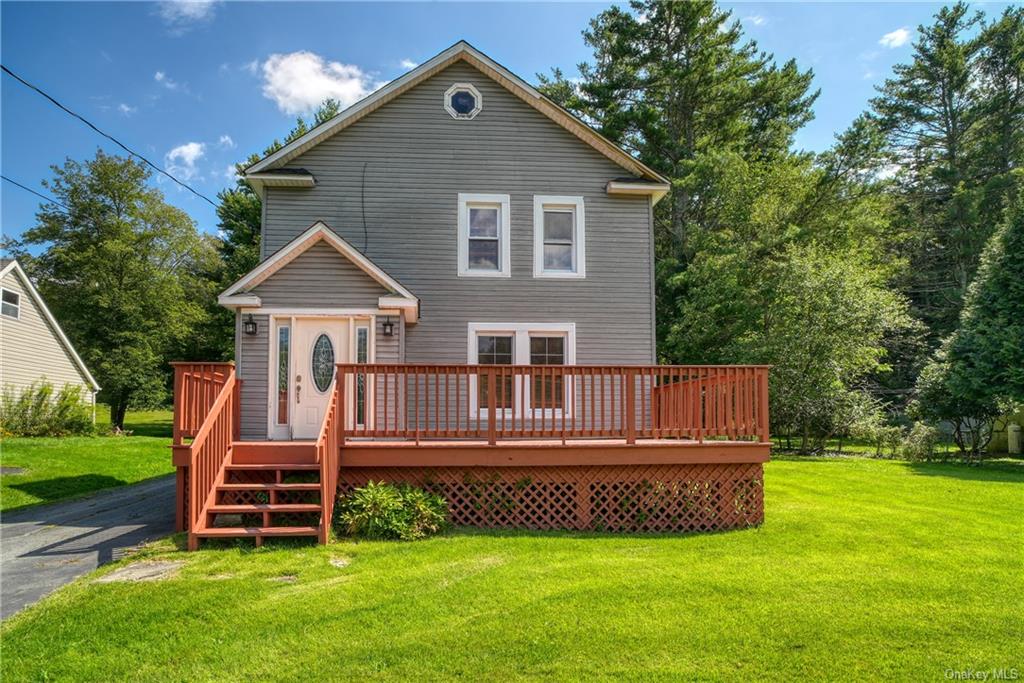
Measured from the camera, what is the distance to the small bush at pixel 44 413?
1916 cm

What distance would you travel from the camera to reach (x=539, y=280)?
11.3 m

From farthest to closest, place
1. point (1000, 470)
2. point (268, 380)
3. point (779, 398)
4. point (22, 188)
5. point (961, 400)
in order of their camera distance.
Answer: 1. point (779, 398)
2. point (961, 400)
3. point (22, 188)
4. point (1000, 470)
5. point (268, 380)

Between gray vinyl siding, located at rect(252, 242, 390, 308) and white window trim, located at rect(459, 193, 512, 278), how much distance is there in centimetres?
236

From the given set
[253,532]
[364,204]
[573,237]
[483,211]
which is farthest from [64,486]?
[573,237]

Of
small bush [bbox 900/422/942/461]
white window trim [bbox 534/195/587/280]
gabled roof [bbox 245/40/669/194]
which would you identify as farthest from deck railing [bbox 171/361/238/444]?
small bush [bbox 900/422/942/461]

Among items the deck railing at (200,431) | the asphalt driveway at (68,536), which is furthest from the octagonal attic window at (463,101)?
the asphalt driveway at (68,536)

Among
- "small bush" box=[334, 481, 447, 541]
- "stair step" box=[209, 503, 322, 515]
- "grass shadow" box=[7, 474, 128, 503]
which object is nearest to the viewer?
"stair step" box=[209, 503, 322, 515]

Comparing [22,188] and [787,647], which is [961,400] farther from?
[22,188]

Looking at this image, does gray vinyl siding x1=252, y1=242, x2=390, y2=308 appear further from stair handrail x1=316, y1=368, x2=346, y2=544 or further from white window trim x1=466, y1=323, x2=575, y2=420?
white window trim x1=466, y1=323, x2=575, y2=420

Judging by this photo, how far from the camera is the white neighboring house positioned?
20047 millimetres

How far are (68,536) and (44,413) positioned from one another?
15.9 metres

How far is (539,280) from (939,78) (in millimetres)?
30505

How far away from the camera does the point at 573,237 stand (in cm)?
1150

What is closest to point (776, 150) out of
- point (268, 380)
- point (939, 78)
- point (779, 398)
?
point (939, 78)
